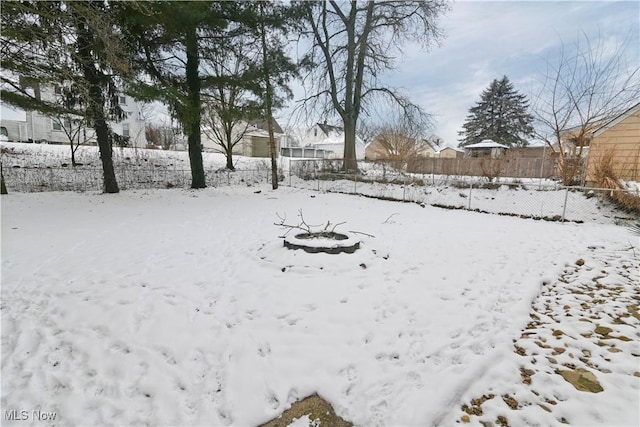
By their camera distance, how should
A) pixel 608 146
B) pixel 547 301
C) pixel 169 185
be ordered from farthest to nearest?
1. pixel 169 185
2. pixel 608 146
3. pixel 547 301

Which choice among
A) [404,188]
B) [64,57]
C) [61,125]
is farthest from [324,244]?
[61,125]

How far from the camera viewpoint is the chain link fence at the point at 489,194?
8.29 meters

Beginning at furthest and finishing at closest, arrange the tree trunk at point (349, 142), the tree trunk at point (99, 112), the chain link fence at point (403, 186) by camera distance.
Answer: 1. the tree trunk at point (349, 142)
2. the chain link fence at point (403, 186)
3. the tree trunk at point (99, 112)

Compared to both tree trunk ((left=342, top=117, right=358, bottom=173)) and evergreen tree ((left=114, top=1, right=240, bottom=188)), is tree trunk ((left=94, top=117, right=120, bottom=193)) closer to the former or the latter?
evergreen tree ((left=114, top=1, right=240, bottom=188))

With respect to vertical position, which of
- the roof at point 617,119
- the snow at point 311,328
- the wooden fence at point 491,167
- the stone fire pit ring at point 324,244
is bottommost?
the snow at point 311,328

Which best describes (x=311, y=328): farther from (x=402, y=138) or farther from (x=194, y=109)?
(x=402, y=138)

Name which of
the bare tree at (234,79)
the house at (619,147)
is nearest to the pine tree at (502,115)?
the house at (619,147)

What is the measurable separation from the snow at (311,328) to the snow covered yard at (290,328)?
0.01 metres

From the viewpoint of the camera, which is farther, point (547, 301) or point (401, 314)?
point (547, 301)

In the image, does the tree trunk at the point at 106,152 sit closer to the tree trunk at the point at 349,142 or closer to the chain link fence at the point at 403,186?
the chain link fence at the point at 403,186

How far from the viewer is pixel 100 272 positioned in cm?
391

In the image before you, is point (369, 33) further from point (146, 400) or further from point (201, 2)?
point (146, 400)

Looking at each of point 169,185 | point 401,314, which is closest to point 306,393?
point 401,314

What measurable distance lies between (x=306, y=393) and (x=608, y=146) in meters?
14.7
